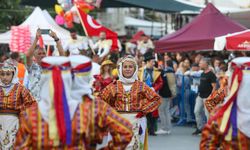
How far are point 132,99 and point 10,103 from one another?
5.72ft

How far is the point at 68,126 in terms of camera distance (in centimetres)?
584

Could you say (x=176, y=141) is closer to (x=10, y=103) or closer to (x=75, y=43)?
(x=75, y=43)

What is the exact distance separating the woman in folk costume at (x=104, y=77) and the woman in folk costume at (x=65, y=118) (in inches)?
299

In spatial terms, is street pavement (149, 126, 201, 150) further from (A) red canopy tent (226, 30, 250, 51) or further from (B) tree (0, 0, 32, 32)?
(B) tree (0, 0, 32, 32)

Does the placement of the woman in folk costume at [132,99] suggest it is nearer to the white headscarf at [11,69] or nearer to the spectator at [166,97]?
the white headscarf at [11,69]

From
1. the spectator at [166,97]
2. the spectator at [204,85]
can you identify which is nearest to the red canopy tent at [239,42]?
the spectator at [204,85]

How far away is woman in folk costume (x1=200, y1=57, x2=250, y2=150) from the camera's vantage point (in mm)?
6215

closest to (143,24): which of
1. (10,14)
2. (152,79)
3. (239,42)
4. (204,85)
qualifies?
(10,14)

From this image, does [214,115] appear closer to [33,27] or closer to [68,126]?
[68,126]

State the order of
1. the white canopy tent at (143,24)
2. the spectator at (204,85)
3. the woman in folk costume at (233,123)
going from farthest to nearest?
1. the white canopy tent at (143,24)
2. the spectator at (204,85)
3. the woman in folk costume at (233,123)

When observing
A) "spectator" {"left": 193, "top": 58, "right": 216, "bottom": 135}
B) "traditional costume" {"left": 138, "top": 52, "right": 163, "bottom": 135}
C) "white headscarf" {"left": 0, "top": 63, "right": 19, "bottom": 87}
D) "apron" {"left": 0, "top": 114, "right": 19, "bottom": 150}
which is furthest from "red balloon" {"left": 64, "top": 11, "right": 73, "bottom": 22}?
"apron" {"left": 0, "top": 114, "right": 19, "bottom": 150}

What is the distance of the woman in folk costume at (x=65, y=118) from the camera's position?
19.1 feet

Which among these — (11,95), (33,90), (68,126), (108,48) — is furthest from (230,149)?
(108,48)

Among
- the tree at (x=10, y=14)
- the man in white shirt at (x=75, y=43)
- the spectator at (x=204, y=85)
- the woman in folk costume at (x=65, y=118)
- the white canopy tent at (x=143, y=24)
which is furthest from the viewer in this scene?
the white canopy tent at (x=143, y=24)
